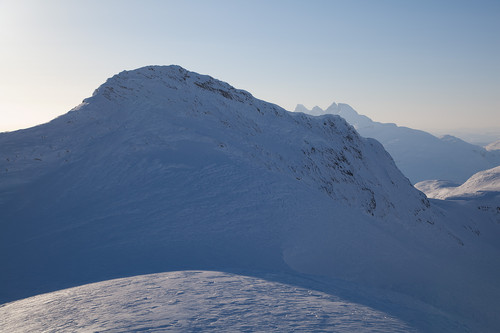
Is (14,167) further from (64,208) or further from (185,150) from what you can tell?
(185,150)

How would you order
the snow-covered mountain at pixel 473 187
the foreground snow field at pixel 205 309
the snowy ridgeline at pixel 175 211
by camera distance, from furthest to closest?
1. the snow-covered mountain at pixel 473 187
2. the snowy ridgeline at pixel 175 211
3. the foreground snow field at pixel 205 309

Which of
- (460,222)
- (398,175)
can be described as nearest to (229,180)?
(398,175)

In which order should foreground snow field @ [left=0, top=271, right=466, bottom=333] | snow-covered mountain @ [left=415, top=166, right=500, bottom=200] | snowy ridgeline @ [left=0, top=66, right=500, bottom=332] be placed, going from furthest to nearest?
1. snow-covered mountain @ [left=415, top=166, right=500, bottom=200]
2. snowy ridgeline @ [left=0, top=66, right=500, bottom=332]
3. foreground snow field @ [left=0, top=271, right=466, bottom=333]

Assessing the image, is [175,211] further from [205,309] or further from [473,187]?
[473,187]

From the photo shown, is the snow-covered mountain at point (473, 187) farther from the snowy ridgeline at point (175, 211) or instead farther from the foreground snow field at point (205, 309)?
the foreground snow field at point (205, 309)

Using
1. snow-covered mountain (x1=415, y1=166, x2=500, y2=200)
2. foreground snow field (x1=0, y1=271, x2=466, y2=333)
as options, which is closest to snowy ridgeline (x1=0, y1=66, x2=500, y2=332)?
foreground snow field (x1=0, y1=271, x2=466, y2=333)

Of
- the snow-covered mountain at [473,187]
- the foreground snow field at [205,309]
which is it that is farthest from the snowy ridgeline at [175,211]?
the snow-covered mountain at [473,187]

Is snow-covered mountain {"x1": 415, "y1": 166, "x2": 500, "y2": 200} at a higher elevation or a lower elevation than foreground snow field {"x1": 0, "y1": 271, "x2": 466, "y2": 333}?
lower

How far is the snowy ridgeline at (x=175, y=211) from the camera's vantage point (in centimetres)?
1097

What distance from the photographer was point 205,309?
6.80 m

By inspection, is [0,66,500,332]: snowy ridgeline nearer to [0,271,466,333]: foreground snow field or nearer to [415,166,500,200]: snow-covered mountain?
[0,271,466,333]: foreground snow field

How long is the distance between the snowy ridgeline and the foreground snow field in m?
1.04

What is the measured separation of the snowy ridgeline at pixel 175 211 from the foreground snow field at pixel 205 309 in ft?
3.42

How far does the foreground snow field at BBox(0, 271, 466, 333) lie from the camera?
6.20 meters
